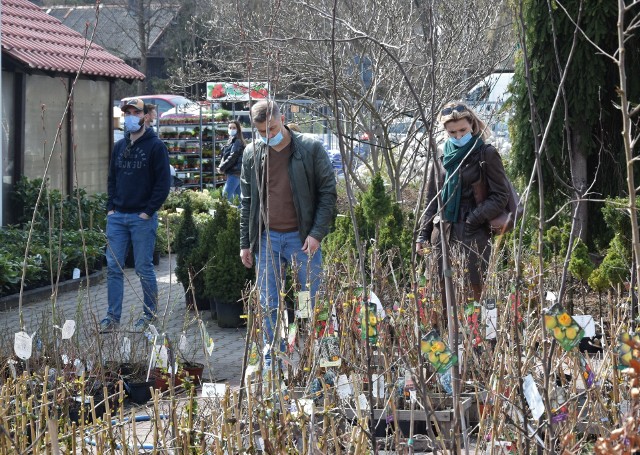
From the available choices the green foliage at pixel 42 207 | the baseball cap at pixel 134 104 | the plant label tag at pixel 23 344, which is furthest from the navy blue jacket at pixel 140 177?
the green foliage at pixel 42 207

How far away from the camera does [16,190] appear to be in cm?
1202

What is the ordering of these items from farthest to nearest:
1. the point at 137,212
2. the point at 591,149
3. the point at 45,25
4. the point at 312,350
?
1. the point at 45,25
2. the point at 591,149
3. the point at 137,212
4. the point at 312,350

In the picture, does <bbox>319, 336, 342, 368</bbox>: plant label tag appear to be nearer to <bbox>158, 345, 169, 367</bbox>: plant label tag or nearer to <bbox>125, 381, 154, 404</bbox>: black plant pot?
<bbox>158, 345, 169, 367</bbox>: plant label tag

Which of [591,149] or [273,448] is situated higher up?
A: [591,149]

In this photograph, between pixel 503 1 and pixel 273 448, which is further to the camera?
pixel 503 1

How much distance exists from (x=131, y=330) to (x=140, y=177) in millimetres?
1209

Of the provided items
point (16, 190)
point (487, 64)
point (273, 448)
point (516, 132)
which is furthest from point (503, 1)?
point (273, 448)

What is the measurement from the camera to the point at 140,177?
298 inches

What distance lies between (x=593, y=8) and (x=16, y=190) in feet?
23.8

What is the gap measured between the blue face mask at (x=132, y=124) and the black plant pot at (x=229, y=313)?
5.16 ft

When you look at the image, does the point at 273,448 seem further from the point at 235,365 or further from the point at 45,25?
the point at 45,25

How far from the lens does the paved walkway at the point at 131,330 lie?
5.38 m

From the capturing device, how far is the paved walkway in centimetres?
538

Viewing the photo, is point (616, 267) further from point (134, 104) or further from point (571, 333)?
point (571, 333)
